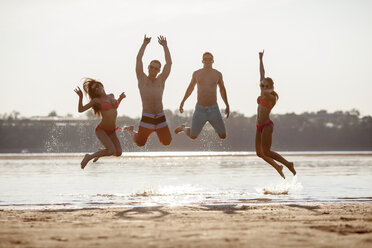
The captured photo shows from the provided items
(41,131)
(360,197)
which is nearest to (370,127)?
(41,131)

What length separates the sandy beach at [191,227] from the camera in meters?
9.95

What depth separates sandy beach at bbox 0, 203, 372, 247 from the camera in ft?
32.7

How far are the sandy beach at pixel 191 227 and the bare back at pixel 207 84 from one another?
2.76 m

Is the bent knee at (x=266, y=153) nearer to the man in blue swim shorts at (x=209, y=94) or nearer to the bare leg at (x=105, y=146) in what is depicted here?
the man in blue swim shorts at (x=209, y=94)

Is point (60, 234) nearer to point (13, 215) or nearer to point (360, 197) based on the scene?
point (13, 215)

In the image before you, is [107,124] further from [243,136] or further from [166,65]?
[243,136]

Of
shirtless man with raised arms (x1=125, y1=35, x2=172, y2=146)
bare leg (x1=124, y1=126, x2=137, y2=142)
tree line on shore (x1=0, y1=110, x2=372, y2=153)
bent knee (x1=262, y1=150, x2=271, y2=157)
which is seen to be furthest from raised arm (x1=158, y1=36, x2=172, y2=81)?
tree line on shore (x1=0, y1=110, x2=372, y2=153)

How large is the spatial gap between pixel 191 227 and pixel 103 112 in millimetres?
5357

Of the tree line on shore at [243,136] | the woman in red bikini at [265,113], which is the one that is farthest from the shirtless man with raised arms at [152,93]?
the tree line on shore at [243,136]

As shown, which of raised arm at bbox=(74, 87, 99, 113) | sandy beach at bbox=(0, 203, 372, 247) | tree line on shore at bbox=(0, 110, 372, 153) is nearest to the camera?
sandy beach at bbox=(0, 203, 372, 247)

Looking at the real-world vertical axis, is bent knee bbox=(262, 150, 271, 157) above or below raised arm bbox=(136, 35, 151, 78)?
below

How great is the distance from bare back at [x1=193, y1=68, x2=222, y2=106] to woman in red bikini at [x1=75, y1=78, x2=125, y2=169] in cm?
189

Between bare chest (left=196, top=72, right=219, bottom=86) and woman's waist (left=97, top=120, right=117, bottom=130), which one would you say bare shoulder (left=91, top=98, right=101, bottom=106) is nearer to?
woman's waist (left=97, top=120, right=117, bottom=130)

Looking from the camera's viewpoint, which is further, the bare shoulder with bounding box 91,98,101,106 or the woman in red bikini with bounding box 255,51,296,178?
the woman in red bikini with bounding box 255,51,296,178
